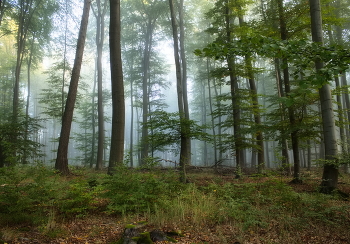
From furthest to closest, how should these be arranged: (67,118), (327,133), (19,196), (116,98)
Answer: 1. (67,118)
2. (116,98)
3. (327,133)
4. (19,196)

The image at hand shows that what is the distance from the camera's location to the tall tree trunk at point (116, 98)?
26.0ft

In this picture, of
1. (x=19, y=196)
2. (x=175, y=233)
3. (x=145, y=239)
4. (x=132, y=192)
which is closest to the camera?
(x=145, y=239)

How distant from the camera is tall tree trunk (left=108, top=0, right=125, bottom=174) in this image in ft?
26.0

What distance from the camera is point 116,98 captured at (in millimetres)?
8125

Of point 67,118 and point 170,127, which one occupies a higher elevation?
point 67,118

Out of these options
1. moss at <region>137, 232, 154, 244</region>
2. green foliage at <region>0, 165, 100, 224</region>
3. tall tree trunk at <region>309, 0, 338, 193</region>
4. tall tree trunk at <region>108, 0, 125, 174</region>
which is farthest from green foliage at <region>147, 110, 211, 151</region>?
moss at <region>137, 232, 154, 244</region>

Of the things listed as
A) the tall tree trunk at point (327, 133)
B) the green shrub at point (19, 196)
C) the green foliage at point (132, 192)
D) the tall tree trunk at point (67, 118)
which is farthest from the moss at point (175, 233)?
the tall tree trunk at point (67, 118)

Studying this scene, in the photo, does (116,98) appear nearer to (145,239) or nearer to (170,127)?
(170,127)

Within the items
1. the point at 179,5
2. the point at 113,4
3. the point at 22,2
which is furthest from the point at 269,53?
the point at 22,2

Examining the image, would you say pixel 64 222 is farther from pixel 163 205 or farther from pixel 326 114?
pixel 326 114

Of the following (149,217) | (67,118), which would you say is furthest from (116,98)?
(149,217)

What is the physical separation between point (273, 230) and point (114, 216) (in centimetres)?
331

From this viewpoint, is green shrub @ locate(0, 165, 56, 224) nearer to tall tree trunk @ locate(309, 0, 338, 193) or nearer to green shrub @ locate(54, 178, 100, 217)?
green shrub @ locate(54, 178, 100, 217)

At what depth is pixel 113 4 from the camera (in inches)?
338
